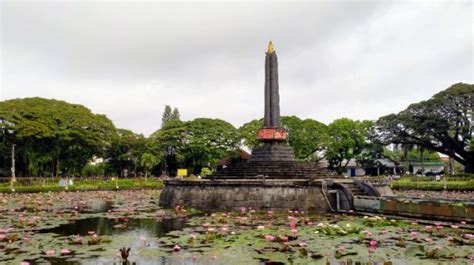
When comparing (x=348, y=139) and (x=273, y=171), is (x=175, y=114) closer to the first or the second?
(x=348, y=139)

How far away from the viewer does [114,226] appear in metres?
13.3

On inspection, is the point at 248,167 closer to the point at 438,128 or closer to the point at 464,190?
the point at 464,190

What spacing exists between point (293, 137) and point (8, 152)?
1513 inches

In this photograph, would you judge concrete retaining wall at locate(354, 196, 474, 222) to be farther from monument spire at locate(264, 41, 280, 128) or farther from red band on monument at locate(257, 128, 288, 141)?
monument spire at locate(264, 41, 280, 128)

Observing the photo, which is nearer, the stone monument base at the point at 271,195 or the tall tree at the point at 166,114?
the stone monument base at the point at 271,195

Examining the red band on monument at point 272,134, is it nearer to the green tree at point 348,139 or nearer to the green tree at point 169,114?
the green tree at point 348,139

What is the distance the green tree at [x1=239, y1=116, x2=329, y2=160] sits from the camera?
61.3 metres

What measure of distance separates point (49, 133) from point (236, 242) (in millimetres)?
40295

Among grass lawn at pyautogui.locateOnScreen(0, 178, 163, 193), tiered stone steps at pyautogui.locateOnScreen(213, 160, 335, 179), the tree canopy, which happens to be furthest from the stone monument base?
the tree canopy

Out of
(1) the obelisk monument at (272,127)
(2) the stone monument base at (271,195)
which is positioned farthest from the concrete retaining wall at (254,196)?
(1) the obelisk monument at (272,127)

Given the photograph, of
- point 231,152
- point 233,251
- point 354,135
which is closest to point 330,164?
point 354,135

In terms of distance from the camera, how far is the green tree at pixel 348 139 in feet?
210

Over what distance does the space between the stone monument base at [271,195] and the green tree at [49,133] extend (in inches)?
1246

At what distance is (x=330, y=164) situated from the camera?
68.0 meters
